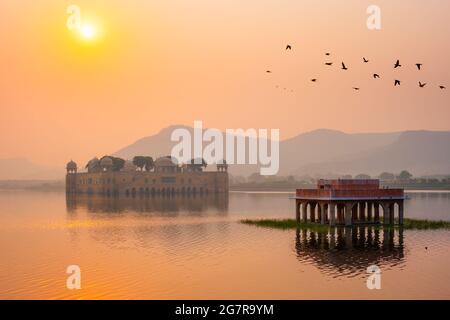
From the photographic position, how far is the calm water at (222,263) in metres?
39.7

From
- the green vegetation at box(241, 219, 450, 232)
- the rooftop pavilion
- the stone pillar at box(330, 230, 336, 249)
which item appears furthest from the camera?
the green vegetation at box(241, 219, 450, 232)

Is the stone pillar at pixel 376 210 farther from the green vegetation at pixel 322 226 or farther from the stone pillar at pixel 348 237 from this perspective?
the stone pillar at pixel 348 237

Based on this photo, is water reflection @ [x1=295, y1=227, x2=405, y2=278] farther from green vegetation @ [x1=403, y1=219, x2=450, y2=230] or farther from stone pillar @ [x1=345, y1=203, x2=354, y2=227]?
green vegetation @ [x1=403, y1=219, x2=450, y2=230]

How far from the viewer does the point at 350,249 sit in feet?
180

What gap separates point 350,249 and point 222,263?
11741 mm

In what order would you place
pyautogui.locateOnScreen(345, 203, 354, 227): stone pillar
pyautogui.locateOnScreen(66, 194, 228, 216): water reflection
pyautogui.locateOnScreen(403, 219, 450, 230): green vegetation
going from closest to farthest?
1. pyautogui.locateOnScreen(345, 203, 354, 227): stone pillar
2. pyautogui.locateOnScreen(403, 219, 450, 230): green vegetation
3. pyautogui.locateOnScreen(66, 194, 228, 216): water reflection

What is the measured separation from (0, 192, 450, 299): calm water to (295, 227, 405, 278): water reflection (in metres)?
0.08

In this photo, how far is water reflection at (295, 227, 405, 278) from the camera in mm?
47459

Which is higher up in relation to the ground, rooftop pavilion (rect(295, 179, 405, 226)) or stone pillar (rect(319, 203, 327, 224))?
rooftop pavilion (rect(295, 179, 405, 226))

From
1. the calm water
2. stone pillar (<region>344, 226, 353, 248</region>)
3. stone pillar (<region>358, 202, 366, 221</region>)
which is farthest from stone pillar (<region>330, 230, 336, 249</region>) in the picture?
stone pillar (<region>358, 202, 366, 221</region>)

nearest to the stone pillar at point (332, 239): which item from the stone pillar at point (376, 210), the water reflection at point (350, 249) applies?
the water reflection at point (350, 249)

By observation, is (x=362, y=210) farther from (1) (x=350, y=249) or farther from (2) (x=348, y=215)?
(1) (x=350, y=249)

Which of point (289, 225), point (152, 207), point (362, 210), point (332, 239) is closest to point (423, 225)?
point (362, 210)
